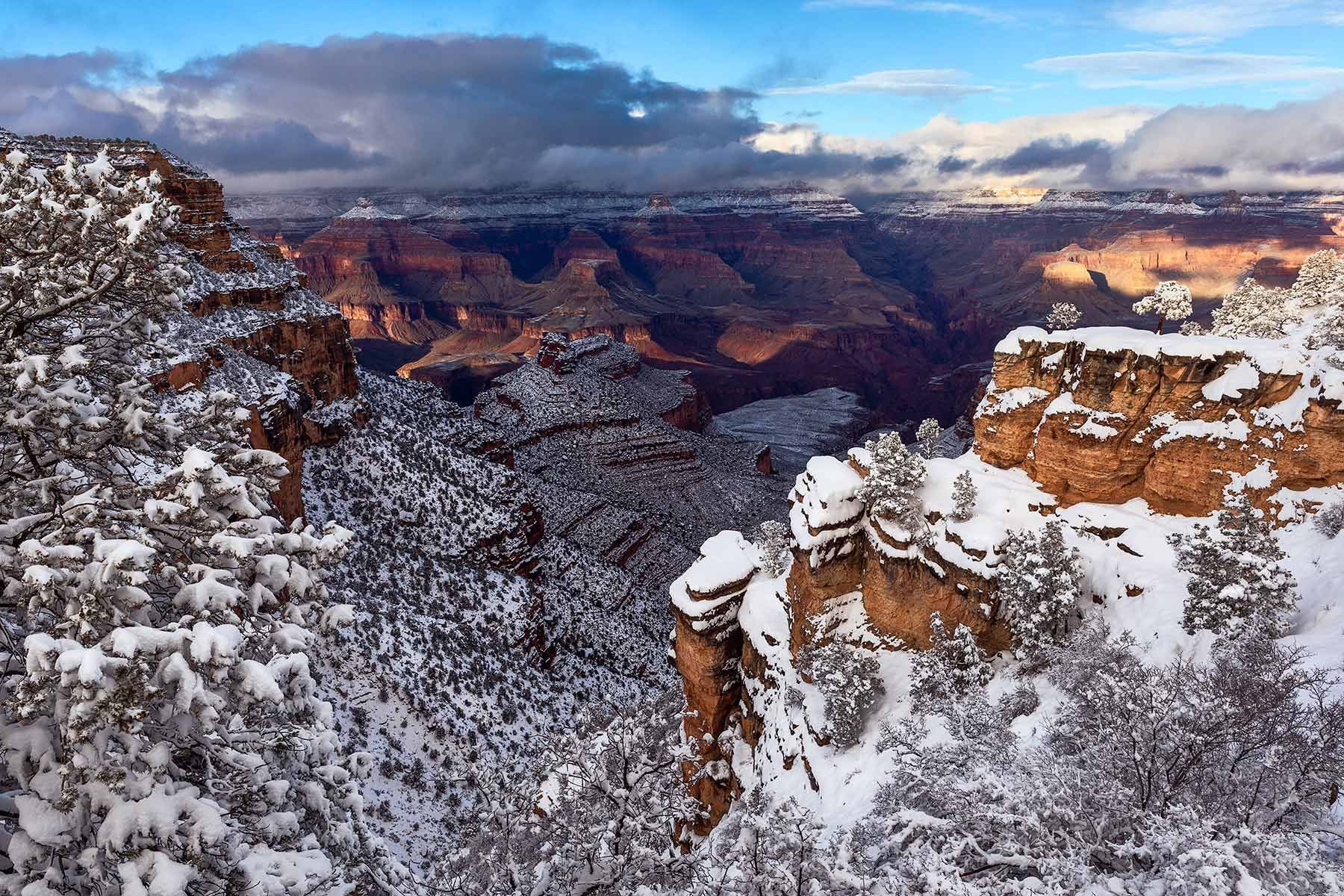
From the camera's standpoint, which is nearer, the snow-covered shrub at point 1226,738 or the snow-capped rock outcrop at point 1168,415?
the snow-covered shrub at point 1226,738

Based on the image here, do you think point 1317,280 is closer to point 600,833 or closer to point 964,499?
point 964,499

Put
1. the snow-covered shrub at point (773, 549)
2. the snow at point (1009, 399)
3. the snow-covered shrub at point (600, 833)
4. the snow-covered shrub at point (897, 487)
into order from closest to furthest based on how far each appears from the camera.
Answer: the snow-covered shrub at point (600, 833) < the snow-covered shrub at point (897, 487) < the snow at point (1009, 399) < the snow-covered shrub at point (773, 549)

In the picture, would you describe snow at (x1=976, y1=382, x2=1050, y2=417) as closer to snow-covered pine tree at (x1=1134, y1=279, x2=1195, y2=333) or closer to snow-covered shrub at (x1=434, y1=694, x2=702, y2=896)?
snow-covered pine tree at (x1=1134, y1=279, x2=1195, y2=333)

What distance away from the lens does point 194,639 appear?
15.4 ft

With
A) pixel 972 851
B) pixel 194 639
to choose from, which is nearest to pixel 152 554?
pixel 194 639

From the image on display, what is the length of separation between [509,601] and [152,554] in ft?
124

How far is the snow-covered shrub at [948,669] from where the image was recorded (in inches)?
810

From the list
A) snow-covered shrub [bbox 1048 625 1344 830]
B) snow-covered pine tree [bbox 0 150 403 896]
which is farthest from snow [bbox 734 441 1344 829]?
snow-covered pine tree [bbox 0 150 403 896]

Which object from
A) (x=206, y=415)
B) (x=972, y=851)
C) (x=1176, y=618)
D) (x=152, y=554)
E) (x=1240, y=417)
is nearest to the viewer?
(x=152, y=554)

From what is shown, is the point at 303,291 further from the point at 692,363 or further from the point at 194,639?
the point at 692,363

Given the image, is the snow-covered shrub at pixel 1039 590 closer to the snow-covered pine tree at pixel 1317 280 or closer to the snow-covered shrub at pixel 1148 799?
the snow-covered shrub at pixel 1148 799

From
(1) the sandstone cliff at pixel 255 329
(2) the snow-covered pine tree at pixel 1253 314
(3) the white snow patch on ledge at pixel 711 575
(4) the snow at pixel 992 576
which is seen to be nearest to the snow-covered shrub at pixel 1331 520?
(4) the snow at pixel 992 576

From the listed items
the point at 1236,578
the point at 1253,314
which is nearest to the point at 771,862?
the point at 1236,578

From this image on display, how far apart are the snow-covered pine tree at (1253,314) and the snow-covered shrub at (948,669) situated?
34.5 meters
